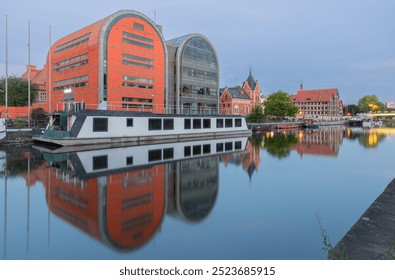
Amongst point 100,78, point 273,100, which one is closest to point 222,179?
point 100,78

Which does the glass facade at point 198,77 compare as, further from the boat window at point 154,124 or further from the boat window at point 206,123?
the boat window at point 154,124

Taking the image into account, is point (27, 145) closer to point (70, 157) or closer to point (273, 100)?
point (70, 157)

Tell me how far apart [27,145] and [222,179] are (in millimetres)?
24171

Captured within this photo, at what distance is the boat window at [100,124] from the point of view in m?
28.4

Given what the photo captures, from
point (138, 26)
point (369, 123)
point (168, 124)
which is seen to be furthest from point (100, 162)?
point (369, 123)

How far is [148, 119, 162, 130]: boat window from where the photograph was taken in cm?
3372

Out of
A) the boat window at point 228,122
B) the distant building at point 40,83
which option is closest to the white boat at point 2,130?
the boat window at point 228,122

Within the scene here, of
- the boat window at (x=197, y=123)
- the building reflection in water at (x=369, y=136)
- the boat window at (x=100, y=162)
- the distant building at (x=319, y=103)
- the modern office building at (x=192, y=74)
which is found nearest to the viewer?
the boat window at (x=100, y=162)

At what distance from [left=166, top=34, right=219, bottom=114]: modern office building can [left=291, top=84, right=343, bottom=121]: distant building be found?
78.5 metres

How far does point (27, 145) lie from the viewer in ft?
100

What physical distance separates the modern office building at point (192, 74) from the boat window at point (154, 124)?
19908mm

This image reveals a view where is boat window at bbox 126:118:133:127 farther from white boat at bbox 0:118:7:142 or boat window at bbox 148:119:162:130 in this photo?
white boat at bbox 0:118:7:142

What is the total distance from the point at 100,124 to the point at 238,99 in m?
63.1

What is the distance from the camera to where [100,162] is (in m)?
19.2
